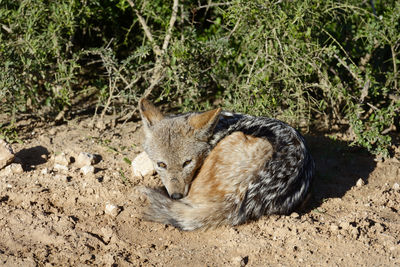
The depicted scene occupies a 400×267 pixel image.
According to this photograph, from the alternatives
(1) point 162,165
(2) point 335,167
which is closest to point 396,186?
(2) point 335,167

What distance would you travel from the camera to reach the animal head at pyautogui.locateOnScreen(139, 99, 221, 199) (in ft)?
16.9

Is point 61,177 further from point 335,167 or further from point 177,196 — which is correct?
point 335,167

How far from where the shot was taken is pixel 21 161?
6062mm

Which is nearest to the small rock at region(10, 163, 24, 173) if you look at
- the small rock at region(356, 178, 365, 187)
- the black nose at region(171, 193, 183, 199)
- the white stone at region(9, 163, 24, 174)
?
the white stone at region(9, 163, 24, 174)

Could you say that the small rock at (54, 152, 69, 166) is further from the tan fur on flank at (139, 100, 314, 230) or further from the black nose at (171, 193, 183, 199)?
the black nose at (171, 193, 183, 199)

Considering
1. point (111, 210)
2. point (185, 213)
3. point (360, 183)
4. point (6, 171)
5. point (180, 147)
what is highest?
point (180, 147)

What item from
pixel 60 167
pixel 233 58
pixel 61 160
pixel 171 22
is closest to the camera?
pixel 60 167

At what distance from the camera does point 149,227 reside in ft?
16.1

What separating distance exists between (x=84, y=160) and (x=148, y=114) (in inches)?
44.5

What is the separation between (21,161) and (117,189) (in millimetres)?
1496

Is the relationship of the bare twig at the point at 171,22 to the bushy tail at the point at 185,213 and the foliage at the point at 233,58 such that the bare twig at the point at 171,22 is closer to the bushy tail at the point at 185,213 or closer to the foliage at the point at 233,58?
the foliage at the point at 233,58

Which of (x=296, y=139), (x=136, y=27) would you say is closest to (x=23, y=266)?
(x=296, y=139)

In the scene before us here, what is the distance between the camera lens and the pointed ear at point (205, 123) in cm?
523

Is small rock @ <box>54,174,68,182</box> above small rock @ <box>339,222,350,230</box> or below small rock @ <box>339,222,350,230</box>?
below
